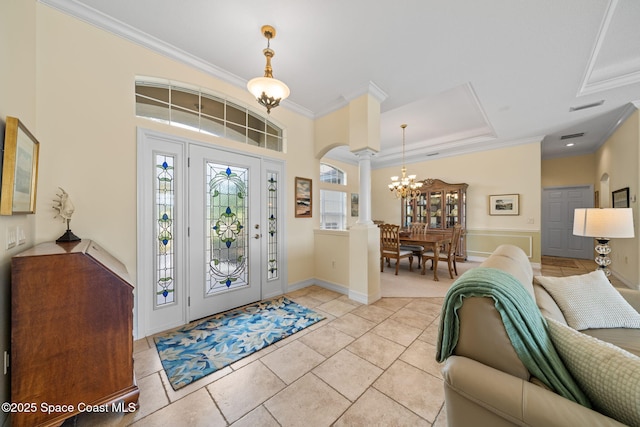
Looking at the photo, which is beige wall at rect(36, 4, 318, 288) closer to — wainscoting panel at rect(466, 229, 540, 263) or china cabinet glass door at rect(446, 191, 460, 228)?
china cabinet glass door at rect(446, 191, 460, 228)

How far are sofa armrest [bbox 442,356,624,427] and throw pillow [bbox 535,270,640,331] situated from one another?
1.11 meters

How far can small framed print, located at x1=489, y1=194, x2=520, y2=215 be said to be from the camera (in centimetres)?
516

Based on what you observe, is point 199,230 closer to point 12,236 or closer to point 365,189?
point 12,236

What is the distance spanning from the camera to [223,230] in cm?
286

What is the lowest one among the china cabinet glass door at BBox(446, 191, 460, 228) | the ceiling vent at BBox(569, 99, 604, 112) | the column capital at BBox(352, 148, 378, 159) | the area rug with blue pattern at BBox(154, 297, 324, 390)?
the area rug with blue pattern at BBox(154, 297, 324, 390)

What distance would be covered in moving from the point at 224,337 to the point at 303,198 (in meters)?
2.22

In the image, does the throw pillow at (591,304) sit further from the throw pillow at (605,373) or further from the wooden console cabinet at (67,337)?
the wooden console cabinet at (67,337)

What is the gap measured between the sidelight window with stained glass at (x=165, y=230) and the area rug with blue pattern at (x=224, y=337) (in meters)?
0.44

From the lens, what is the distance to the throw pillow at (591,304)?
142 cm

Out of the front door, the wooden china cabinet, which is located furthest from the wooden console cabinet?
the wooden china cabinet

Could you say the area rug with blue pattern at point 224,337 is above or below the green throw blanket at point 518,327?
below

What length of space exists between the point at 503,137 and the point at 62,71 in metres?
7.01

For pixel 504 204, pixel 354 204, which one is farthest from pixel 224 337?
pixel 504 204

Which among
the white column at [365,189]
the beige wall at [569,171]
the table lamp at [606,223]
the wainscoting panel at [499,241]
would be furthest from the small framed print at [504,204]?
the white column at [365,189]
